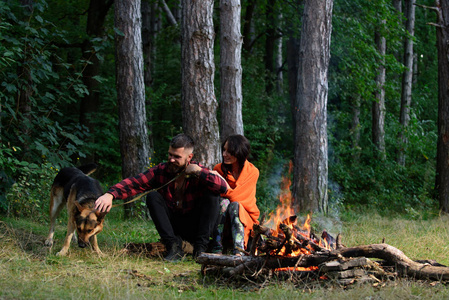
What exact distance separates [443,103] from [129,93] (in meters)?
7.28

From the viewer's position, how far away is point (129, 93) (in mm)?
9422

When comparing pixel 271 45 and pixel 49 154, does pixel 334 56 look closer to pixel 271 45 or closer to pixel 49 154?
pixel 271 45

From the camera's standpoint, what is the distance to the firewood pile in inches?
173

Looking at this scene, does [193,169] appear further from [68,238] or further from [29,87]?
[29,87]

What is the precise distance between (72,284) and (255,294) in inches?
68.8

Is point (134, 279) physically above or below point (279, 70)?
below

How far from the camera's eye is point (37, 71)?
27.5 ft

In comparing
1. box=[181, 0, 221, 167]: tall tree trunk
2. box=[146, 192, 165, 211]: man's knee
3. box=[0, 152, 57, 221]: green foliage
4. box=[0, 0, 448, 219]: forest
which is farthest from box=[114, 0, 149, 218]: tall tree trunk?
box=[146, 192, 165, 211]: man's knee

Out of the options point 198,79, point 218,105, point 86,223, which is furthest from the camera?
point 218,105

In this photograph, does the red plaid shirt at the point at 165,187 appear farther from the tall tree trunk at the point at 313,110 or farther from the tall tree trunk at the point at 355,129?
the tall tree trunk at the point at 355,129

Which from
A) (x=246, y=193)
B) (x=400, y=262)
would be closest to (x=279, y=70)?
(x=246, y=193)

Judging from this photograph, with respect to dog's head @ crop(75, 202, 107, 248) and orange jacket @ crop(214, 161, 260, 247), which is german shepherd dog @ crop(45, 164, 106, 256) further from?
orange jacket @ crop(214, 161, 260, 247)

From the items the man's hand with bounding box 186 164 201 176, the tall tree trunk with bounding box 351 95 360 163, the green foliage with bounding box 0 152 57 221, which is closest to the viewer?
the man's hand with bounding box 186 164 201 176

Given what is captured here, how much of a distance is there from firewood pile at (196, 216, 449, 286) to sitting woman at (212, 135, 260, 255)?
0.93 m
